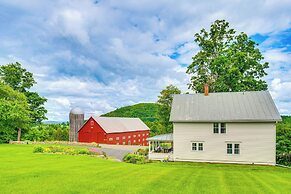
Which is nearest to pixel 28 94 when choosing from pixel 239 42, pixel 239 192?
pixel 239 42

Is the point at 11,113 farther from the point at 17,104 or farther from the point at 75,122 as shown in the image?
the point at 75,122

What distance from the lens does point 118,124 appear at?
46.8m

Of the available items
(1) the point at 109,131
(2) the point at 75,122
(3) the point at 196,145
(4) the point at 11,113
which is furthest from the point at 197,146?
(2) the point at 75,122

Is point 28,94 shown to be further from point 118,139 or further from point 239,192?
point 239,192

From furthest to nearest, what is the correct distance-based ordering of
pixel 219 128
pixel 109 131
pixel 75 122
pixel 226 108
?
pixel 75 122
pixel 109 131
pixel 226 108
pixel 219 128

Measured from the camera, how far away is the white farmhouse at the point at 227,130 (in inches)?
890

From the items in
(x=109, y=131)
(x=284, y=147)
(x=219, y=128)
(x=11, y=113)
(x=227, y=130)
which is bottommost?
(x=284, y=147)

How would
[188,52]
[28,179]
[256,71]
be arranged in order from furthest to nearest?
[188,52]
[256,71]
[28,179]

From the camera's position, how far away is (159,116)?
36.8 metres

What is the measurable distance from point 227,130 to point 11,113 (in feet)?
95.6

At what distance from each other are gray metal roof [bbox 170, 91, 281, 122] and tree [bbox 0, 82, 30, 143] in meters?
23.7

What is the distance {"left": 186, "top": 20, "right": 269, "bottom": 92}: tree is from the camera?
31.9 m

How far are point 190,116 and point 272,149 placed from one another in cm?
792

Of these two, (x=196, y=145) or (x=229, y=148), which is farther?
(x=196, y=145)
